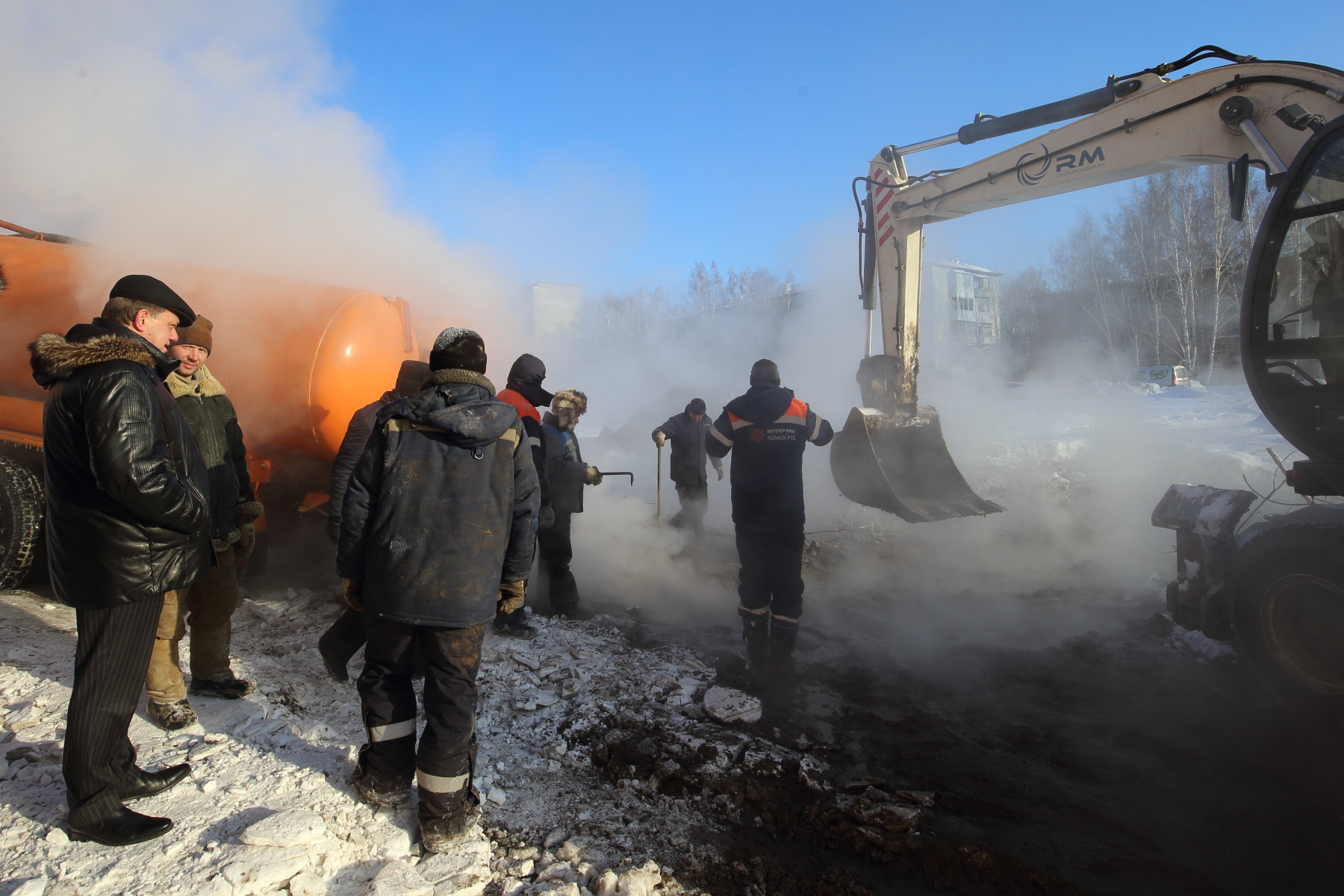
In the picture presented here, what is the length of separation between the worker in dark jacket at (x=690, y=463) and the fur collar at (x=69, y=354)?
5.80 meters

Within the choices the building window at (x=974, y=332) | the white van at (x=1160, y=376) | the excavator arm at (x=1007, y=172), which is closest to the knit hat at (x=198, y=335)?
the excavator arm at (x=1007, y=172)

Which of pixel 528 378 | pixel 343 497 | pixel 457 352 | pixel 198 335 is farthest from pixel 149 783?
pixel 528 378

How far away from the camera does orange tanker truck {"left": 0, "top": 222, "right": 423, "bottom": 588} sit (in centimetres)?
484

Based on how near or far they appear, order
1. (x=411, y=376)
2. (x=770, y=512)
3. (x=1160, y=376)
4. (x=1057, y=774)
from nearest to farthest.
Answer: (x=1057, y=774)
(x=411, y=376)
(x=770, y=512)
(x=1160, y=376)

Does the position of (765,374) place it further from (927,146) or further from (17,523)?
(17,523)

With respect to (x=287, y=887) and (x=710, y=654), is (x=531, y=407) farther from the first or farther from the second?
(x=287, y=887)

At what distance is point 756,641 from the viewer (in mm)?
4543

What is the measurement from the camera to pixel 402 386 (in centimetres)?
420

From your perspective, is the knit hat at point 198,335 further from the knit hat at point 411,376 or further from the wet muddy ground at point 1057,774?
the wet muddy ground at point 1057,774

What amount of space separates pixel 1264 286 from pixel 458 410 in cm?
414

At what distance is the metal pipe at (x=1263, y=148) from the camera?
3809 millimetres

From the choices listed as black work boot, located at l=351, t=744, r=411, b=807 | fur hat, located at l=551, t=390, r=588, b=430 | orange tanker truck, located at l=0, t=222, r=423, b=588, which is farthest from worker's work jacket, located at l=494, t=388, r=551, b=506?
black work boot, located at l=351, t=744, r=411, b=807

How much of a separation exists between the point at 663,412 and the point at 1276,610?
37.9 ft

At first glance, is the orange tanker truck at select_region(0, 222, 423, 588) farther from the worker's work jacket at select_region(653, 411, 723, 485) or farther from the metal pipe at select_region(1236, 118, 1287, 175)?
the metal pipe at select_region(1236, 118, 1287, 175)
